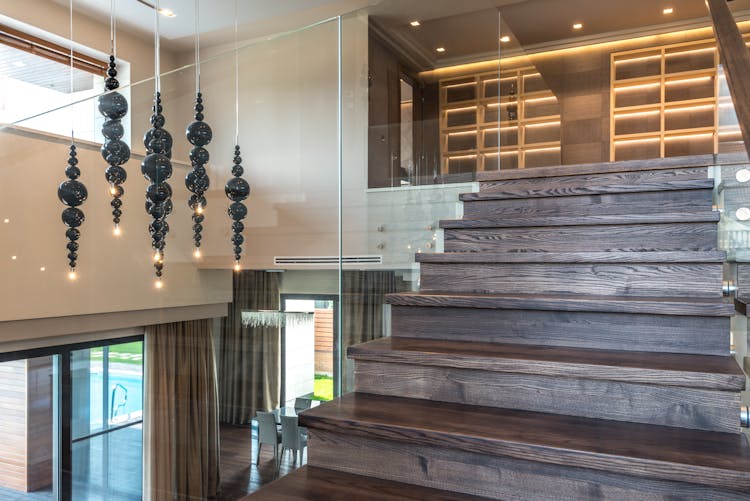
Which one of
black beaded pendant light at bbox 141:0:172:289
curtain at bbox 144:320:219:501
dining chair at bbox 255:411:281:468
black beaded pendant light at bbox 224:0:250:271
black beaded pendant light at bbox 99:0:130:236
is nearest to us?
dining chair at bbox 255:411:281:468

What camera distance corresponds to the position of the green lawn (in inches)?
84.7

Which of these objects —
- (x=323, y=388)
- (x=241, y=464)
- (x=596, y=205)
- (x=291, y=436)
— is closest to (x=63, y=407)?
(x=241, y=464)

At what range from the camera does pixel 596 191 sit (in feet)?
8.45

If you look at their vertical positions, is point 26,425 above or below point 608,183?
below

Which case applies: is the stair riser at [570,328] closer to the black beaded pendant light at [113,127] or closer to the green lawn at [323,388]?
the green lawn at [323,388]

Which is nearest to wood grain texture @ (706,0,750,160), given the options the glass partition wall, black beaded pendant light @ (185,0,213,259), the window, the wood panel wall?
the glass partition wall

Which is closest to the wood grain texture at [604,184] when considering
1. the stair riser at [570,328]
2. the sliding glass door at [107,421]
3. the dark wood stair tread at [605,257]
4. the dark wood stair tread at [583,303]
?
the dark wood stair tread at [605,257]

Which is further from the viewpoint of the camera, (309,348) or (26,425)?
(26,425)

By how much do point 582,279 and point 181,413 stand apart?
3.85m

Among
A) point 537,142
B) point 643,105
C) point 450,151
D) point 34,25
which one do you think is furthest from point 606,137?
point 34,25

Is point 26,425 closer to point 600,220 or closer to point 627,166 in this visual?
point 600,220

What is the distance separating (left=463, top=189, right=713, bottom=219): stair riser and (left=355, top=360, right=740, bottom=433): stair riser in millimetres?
1280

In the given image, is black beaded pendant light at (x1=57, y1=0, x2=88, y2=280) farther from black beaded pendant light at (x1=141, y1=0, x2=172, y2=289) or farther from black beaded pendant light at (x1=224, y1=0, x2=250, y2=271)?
black beaded pendant light at (x1=224, y1=0, x2=250, y2=271)

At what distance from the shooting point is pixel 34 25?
536 centimetres
